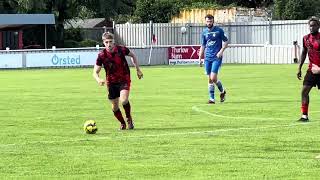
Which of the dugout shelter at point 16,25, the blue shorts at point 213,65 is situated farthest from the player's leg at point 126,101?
the dugout shelter at point 16,25

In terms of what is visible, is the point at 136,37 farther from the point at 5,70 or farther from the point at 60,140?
the point at 60,140

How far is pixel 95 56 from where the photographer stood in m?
51.7

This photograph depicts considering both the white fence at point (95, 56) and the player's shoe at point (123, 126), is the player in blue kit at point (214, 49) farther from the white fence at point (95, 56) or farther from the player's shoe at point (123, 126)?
the white fence at point (95, 56)

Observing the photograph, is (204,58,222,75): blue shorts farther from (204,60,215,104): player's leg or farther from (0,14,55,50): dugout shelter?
(0,14,55,50): dugout shelter

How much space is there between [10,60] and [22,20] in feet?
41.9

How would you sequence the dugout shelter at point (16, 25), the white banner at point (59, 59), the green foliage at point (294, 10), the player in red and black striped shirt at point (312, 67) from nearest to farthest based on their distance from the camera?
the player in red and black striped shirt at point (312, 67) → the white banner at point (59, 59) → the dugout shelter at point (16, 25) → the green foliage at point (294, 10)

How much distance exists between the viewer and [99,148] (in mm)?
13172

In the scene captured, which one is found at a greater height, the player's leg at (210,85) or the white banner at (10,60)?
the player's leg at (210,85)

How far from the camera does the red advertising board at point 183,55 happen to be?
55344 millimetres

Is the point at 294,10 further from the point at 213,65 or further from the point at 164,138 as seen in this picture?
the point at 164,138

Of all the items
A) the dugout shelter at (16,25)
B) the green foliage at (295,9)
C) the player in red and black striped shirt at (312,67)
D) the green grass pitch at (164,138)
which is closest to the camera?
the green grass pitch at (164,138)

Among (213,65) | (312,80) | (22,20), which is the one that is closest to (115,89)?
(312,80)

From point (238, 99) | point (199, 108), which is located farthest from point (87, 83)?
point (199, 108)

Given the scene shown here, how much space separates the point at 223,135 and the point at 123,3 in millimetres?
65040
